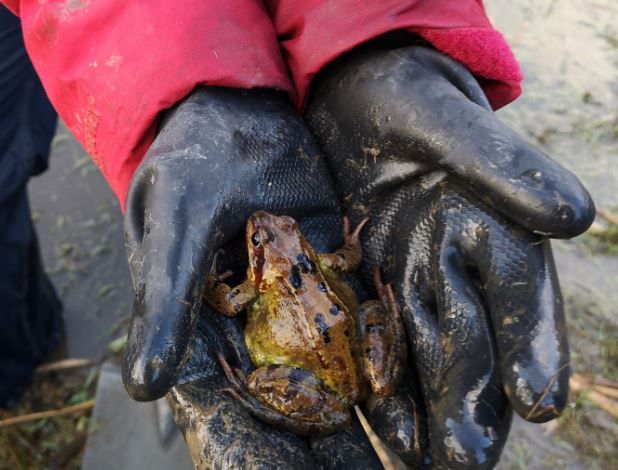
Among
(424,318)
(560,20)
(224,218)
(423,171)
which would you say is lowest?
(560,20)

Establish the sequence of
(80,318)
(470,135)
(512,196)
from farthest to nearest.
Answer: (80,318), (470,135), (512,196)

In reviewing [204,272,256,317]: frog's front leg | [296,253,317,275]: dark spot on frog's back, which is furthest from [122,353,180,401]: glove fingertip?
[296,253,317,275]: dark spot on frog's back

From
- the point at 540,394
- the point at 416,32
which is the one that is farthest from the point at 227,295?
the point at 416,32

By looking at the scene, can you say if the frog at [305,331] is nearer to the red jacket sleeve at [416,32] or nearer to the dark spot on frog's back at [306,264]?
the dark spot on frog's back at [306,264]

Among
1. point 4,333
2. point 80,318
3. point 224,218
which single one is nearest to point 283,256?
point 224,218

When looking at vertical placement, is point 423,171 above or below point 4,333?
above

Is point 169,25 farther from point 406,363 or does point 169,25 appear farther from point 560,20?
point 560,20

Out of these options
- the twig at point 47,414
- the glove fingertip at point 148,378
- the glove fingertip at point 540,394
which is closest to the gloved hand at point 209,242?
the glove fingertip at point 148,378
